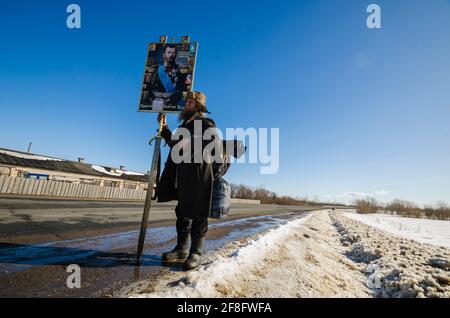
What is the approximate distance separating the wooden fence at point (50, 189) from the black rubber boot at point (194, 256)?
21.1 meters

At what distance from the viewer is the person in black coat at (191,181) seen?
2.63 meters

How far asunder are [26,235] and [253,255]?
161 inches

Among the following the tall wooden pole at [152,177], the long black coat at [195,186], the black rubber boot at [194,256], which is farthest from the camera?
the tall wooden pole at [152,177]

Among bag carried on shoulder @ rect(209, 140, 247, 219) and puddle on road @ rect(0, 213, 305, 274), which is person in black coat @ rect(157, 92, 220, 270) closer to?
bag carried on shoulder @ rect(209, 140, 247, 219)

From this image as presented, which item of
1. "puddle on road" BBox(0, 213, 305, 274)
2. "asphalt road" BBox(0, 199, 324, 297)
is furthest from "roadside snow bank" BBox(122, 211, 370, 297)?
"puddle on road" BBox(0, 213, 305, 274)

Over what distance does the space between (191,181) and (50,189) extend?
24.6 metres

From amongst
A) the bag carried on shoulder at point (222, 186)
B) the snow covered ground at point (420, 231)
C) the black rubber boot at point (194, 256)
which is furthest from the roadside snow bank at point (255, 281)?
the snow covered ground at point (420, 231)

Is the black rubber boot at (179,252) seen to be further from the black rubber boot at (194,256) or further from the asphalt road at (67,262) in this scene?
the black rubber boot at (194,256)

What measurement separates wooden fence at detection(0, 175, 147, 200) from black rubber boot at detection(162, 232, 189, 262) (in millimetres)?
20667

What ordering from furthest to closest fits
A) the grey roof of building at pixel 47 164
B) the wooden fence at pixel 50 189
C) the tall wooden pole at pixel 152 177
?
the grey roof of building at pixel 47 164, the wooden fence at pixel 50 189, the tall wooden pole at pixel 152 177

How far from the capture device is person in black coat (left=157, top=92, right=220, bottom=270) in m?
2.63
